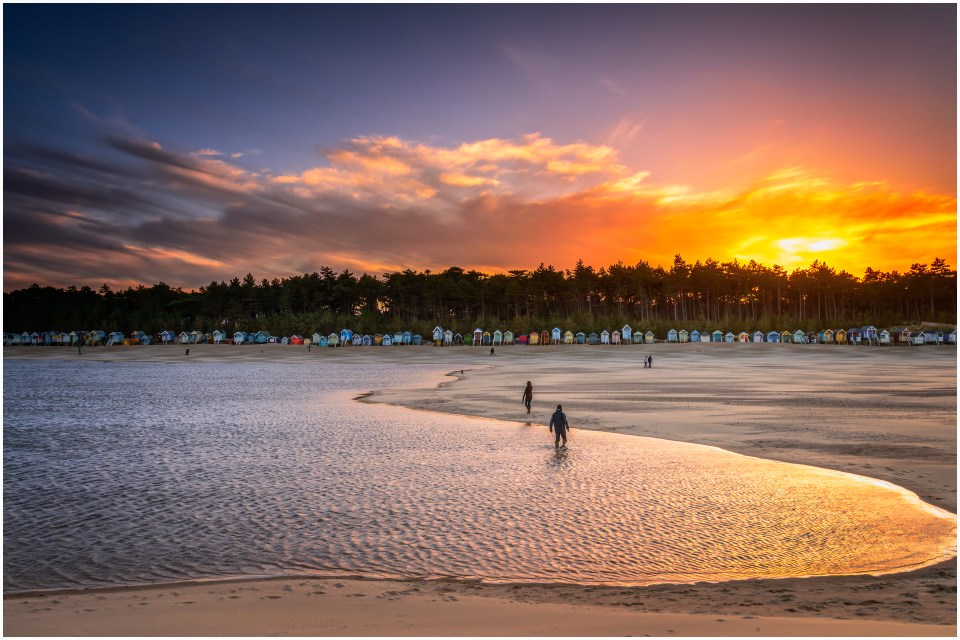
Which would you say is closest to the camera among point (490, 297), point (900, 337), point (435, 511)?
point (435, 511)

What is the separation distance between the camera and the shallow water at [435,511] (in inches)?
430

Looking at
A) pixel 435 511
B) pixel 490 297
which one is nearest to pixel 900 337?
pixel 490 297

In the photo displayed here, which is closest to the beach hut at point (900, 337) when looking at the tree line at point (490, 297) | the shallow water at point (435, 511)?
the tree line at point (490, 297)

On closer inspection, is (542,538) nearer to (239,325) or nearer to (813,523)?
(813,523)

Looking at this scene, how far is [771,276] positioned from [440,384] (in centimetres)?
16794

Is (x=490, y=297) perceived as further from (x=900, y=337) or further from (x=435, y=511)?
(x=435, y=511)

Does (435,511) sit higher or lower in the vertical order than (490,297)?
lower

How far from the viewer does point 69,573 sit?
35.0 feet

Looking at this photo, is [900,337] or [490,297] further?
[490,297]

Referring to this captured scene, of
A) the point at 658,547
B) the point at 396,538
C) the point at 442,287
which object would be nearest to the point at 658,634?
the point at 658,547

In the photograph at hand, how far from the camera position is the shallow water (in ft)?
35.8

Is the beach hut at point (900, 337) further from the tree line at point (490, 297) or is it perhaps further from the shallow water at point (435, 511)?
the shallow water at point (435, 511)

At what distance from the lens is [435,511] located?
14375mm

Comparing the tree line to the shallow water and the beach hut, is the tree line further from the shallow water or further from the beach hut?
the shallow water
